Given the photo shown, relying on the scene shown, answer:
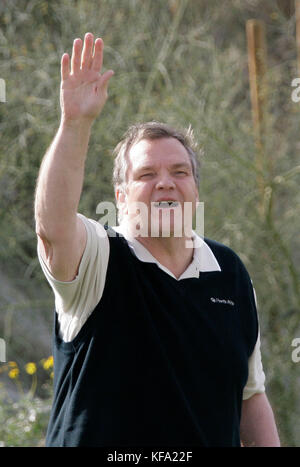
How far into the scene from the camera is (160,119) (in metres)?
4.02

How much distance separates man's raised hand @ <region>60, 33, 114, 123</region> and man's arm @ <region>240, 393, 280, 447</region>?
3.48 ft

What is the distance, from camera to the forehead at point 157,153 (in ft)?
6.61

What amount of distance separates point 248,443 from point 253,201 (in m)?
2.17

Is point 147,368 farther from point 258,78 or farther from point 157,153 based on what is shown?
point 258,78

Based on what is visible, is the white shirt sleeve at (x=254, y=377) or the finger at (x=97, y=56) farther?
the white shirt sleeve at (x=254, y=377)

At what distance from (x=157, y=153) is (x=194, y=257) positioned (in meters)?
0.34

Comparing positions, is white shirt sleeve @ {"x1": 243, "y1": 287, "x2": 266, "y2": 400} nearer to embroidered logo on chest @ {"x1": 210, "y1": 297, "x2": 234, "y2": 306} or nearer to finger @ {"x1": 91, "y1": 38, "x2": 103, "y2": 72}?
embroidered logo on chest @ {"x1": 210, "y1": 297, "x2": 234, "y2": 306}

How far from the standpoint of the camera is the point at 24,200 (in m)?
4.64

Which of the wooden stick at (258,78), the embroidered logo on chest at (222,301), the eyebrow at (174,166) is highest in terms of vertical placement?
the wooden stick at (258,78)

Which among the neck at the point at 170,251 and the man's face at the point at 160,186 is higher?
the man's face at the point at 160,186

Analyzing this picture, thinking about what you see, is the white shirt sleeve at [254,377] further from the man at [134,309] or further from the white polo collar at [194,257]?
the white polo collar at [194,257]

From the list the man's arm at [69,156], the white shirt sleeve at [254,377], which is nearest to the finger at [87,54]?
the man's arm at [69,156]

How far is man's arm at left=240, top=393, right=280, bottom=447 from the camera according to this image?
211cm

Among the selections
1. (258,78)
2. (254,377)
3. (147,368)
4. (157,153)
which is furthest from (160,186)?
(258,78)
